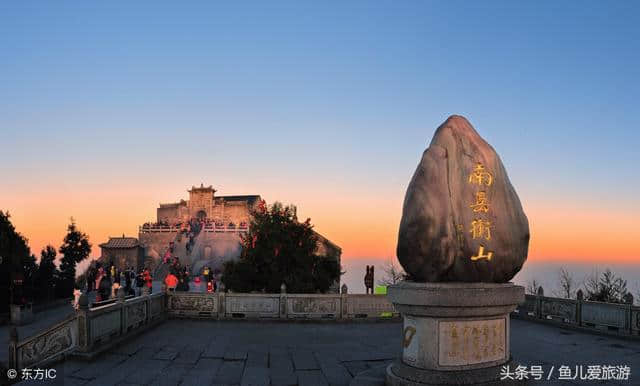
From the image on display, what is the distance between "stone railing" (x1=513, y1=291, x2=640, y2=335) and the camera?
12883 millimetres

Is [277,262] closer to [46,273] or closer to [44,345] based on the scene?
[44,345]

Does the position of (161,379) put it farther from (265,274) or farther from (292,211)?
(292,211)

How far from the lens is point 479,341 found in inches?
269

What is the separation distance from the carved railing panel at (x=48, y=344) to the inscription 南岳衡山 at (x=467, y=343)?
7.02 m

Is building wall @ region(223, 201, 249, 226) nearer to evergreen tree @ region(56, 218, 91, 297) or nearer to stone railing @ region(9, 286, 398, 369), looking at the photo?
evergreen tree @ region(56, 218, 91, 297)

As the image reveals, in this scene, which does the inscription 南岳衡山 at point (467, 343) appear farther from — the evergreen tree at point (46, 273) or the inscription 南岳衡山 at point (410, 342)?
the evergreen tree at point (46, 273)

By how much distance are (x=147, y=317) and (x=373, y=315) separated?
268 inches

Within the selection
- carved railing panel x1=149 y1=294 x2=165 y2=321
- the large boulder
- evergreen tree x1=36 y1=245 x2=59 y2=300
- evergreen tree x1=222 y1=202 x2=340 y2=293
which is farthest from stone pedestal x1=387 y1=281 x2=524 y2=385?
evergreen tree x1=36 y1=245 x2=59 y2=300

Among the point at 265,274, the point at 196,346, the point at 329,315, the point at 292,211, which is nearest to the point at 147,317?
the point at 196,346

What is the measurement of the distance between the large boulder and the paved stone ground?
218cm

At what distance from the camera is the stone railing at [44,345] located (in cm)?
888

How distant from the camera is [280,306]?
15594mm

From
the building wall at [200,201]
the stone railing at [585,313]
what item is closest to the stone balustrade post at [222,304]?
the stone railing at [585,313]

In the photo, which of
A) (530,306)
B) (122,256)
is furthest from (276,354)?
(122,256)
